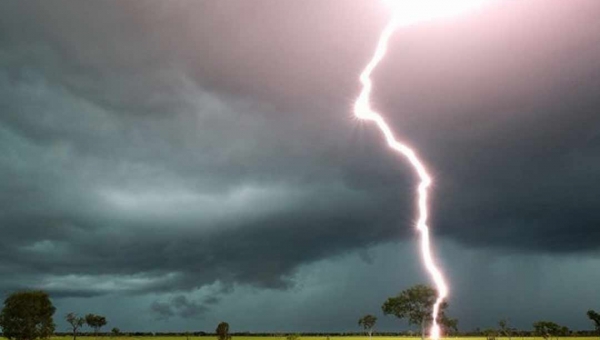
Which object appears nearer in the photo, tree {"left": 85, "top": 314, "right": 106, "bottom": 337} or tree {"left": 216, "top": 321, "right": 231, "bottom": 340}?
tree {"left": 216, "top": 321, "right": 231, "bottom": 340}

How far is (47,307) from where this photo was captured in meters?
111

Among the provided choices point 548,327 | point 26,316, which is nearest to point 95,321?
point 26,316

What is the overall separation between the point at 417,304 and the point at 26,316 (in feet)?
259

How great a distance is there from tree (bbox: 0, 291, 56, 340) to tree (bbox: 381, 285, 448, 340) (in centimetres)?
7171

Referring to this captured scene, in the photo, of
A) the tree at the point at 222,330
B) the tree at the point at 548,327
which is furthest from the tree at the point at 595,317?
the tree at the point at 222,330

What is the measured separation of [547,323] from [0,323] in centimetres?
14106

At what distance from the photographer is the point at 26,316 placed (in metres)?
107

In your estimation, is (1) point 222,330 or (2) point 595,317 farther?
A: (2) point 595,317

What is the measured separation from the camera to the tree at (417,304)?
11546 cm

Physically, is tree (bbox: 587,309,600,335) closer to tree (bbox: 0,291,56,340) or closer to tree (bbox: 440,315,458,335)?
tree (bbox: 440,315,458,335)

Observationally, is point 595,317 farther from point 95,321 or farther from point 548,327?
point 95,321

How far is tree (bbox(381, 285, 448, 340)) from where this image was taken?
115463 millimetres

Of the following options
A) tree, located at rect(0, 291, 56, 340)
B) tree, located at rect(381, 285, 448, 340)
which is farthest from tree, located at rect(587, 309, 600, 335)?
tree, located at rect(0, 291, 56, 340)

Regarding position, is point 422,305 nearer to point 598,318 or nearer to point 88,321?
point 598,318
